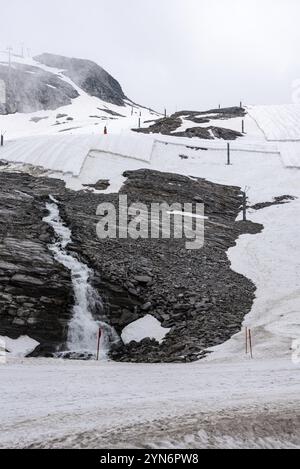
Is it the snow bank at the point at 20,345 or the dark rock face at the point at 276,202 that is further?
the dark rock face at the point at 276,202

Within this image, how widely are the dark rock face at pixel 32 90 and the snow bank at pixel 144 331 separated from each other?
7729 centimetres

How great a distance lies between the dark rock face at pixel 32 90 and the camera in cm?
9206

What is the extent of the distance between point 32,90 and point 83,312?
89.8m

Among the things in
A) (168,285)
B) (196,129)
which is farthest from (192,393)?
(196,129)

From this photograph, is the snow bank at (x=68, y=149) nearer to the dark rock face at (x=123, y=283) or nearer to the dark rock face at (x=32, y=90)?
the dark rock face at (x=123, y=283)

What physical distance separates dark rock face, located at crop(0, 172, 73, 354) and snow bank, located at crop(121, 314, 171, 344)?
7.96 feet

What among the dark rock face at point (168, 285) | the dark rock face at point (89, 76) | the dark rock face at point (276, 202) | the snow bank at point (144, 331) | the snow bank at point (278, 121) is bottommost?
the snow bank at point (144, 331)

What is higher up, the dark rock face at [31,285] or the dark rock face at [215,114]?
the dark rock face at [215,114]

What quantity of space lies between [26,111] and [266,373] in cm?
8589

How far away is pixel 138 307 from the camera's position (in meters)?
19.4

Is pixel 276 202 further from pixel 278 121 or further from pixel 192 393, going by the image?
pixel 278 121

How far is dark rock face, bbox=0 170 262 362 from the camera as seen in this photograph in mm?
17234

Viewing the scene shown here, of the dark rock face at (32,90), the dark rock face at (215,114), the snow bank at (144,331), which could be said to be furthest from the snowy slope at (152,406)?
the dark rock face at (32,90)

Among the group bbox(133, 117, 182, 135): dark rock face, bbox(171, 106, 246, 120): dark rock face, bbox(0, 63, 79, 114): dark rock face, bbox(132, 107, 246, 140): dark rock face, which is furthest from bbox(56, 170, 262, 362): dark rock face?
bbox(0, 63, 79, 114): dark rock face
